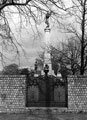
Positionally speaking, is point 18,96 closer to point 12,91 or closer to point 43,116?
point 12,91

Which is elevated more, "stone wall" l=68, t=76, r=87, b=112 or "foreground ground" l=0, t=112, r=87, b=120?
"stone wall" l=68, t=76, r=87, b=112

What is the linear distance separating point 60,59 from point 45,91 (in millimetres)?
5557

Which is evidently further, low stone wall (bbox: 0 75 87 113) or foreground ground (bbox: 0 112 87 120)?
low stone wall (bbox: 0 75 87 113)

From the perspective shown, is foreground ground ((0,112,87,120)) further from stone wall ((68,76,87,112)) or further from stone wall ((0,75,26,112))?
stone wall ((0,75,26,112))

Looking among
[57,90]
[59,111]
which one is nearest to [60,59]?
[57,90]

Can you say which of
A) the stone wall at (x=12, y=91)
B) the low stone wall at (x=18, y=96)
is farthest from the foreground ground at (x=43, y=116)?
the stone wall at (x=12, y=91)

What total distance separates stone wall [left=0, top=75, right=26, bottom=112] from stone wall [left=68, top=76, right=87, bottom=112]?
97.3 inches

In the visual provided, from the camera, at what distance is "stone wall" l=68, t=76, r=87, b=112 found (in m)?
9.20

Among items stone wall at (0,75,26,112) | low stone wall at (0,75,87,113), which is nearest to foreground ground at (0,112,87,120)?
low stone wall at (0,75,87,113)

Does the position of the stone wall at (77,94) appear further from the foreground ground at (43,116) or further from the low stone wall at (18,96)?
the foreground ground at (43,116)

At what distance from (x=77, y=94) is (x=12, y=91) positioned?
349 cm

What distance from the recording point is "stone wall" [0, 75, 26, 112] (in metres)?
9.17

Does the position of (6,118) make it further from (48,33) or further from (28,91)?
(48,33)

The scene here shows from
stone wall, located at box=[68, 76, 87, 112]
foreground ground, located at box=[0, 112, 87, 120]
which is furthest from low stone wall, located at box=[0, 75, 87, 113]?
foreground ground, located at box=[0, 112, 87, 120]
